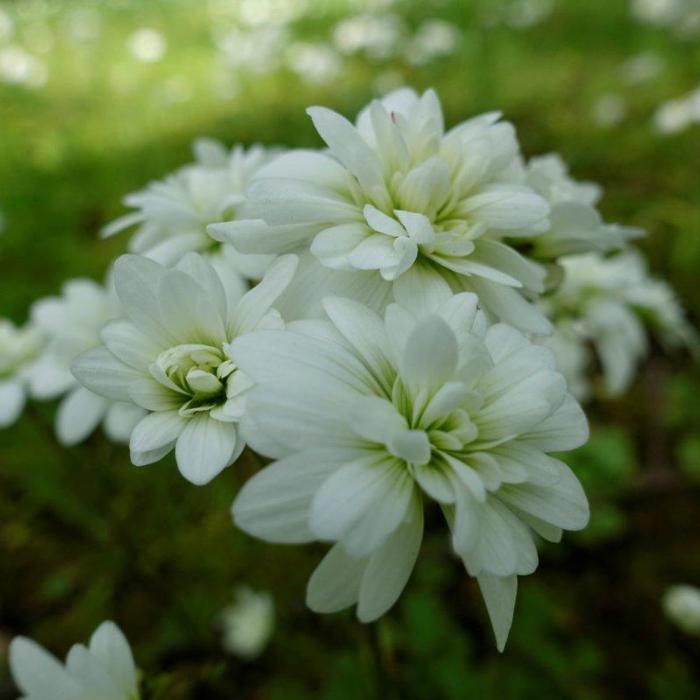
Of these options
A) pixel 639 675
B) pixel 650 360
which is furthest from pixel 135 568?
pixel 650 360

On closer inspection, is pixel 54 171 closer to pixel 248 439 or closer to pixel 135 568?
pixel 135 568

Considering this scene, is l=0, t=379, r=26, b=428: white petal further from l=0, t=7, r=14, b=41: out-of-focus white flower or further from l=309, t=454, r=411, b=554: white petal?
l=0, t=7, r=14, b=41: out-of-focus white flower

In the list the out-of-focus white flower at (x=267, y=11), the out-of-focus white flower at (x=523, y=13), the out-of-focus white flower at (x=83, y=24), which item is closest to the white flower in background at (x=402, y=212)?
the out-of-focus white flower at (x=83, y=24)

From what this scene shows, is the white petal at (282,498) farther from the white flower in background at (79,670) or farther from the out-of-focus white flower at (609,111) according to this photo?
the out-of-focus white flower at (609,111)

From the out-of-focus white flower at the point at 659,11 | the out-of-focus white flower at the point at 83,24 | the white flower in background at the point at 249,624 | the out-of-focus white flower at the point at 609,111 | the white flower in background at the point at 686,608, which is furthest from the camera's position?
the out-of-focus white flower at the point at 83,24

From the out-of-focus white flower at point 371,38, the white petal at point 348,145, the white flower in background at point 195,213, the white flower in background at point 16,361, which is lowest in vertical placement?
the out-of-focus white flower at point 371,38

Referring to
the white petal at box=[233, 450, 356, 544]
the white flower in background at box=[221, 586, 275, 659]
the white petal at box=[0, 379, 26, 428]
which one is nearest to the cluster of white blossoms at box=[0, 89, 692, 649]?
the white petal at box=[233, 450, 356, 544]

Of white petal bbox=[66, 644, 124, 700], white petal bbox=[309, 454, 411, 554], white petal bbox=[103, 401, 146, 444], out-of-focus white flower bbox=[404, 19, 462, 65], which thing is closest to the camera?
white petal bbox=[309, 454, 411, 554]
